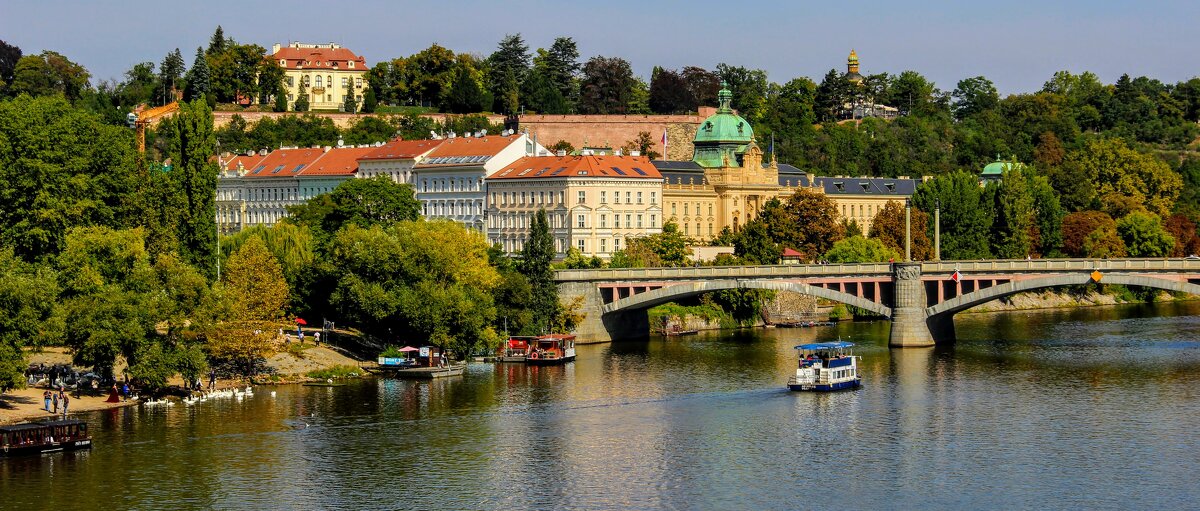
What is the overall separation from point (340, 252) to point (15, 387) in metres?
30.1

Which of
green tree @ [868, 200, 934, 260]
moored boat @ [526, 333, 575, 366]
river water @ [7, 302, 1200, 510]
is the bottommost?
river water @ [7, 302, 1200, 510]

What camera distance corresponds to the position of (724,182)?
15625cm

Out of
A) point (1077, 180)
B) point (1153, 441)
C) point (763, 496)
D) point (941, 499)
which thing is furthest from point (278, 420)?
point (1077, 180)

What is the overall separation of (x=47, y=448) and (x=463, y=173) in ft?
269

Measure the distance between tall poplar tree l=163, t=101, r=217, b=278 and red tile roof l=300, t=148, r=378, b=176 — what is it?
56619 millimetres

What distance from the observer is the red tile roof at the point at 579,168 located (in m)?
139

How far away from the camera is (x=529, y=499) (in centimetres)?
5997

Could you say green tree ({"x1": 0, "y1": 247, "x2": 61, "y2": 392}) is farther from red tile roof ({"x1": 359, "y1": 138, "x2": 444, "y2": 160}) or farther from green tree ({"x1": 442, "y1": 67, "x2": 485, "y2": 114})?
green tree ({"x1": 442, "y1": 67, "x2": 485, "y2": 114})

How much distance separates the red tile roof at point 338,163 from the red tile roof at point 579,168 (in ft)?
58.2

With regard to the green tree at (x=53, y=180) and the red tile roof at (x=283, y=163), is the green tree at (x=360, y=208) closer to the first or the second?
the green tree at (x=53, y=180)

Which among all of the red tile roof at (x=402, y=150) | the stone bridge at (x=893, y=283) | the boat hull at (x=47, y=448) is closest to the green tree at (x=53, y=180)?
the stone bridge at (x=893, y=283)

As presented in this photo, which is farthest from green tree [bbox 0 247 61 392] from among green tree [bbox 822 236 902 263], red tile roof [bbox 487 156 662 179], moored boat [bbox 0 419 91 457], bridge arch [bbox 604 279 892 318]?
green tree [bbox 822 236 902 263]

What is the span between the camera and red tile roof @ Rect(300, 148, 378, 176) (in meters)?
157

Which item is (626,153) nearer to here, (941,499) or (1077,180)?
(1077,180)
